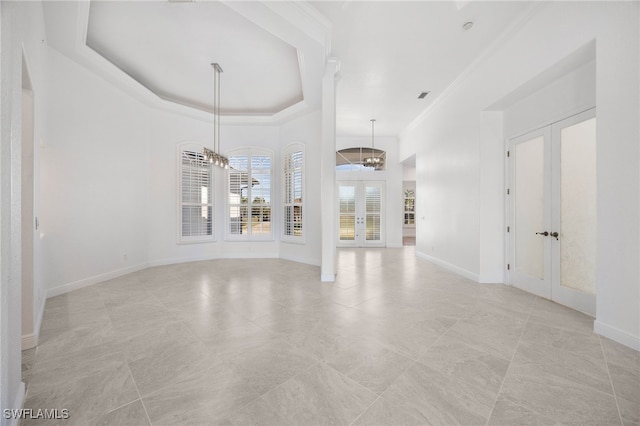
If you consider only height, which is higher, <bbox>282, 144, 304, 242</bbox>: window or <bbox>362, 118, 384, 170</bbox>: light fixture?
<bbox>362, 118, 384, 170</bbox>: light fixture

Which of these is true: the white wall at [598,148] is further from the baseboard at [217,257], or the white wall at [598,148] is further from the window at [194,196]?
the window at [194,196]

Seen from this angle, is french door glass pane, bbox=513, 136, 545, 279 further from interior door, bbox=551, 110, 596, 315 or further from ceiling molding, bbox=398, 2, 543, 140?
ceiling molding, bbox=398, 2, 543, 140

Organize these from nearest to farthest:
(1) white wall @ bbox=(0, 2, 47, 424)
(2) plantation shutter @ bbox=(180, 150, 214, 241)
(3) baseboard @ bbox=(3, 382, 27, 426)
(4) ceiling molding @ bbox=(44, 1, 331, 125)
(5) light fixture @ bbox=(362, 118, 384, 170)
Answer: (1) white wall @ bbox=(0, 2, 47, 424) → (3) baseboard @ bbox=(3, 382, 27, 426) → (4) ceiling molding @ bbox=(44, 1, 331, 125) → (2) plantation shutter @ bbox=(180, 150, 214, 241) → (5) light fixture @ bbox=(362, 118, 384, 170)

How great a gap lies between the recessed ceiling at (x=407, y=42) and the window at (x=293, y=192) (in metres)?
1.71

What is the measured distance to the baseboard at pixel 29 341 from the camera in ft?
6.84

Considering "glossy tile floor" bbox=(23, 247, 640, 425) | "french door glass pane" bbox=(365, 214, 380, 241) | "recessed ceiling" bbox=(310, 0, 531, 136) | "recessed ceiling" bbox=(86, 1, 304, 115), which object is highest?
"recessed ceiling" bbox=(86, 1, 304, 115)

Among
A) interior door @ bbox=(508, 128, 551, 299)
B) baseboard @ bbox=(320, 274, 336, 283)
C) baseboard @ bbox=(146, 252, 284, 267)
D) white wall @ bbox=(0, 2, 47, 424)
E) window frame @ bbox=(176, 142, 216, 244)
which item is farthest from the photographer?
window frame @ bbox=(176, 142, 216, 244)

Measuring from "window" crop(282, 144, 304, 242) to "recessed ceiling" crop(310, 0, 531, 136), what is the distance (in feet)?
5.62

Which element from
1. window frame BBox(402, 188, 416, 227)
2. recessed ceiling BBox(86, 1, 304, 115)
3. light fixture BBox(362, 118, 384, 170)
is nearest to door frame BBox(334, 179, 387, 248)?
light fixture BBox(362, 118, 384, 170)

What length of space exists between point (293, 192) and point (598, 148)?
4992 millimetres

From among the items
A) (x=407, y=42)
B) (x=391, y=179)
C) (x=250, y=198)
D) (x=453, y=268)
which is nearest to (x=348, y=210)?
(x=391, y=179)

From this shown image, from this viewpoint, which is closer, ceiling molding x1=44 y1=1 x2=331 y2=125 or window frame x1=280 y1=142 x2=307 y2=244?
ceiling molding x1=44 y1=1 x2=331 y2=125

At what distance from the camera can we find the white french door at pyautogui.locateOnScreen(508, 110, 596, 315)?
2801 mm

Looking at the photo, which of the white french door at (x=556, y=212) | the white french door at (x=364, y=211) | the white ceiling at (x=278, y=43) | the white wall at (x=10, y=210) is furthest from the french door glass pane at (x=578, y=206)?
the white french door at (x=364, y=211)
